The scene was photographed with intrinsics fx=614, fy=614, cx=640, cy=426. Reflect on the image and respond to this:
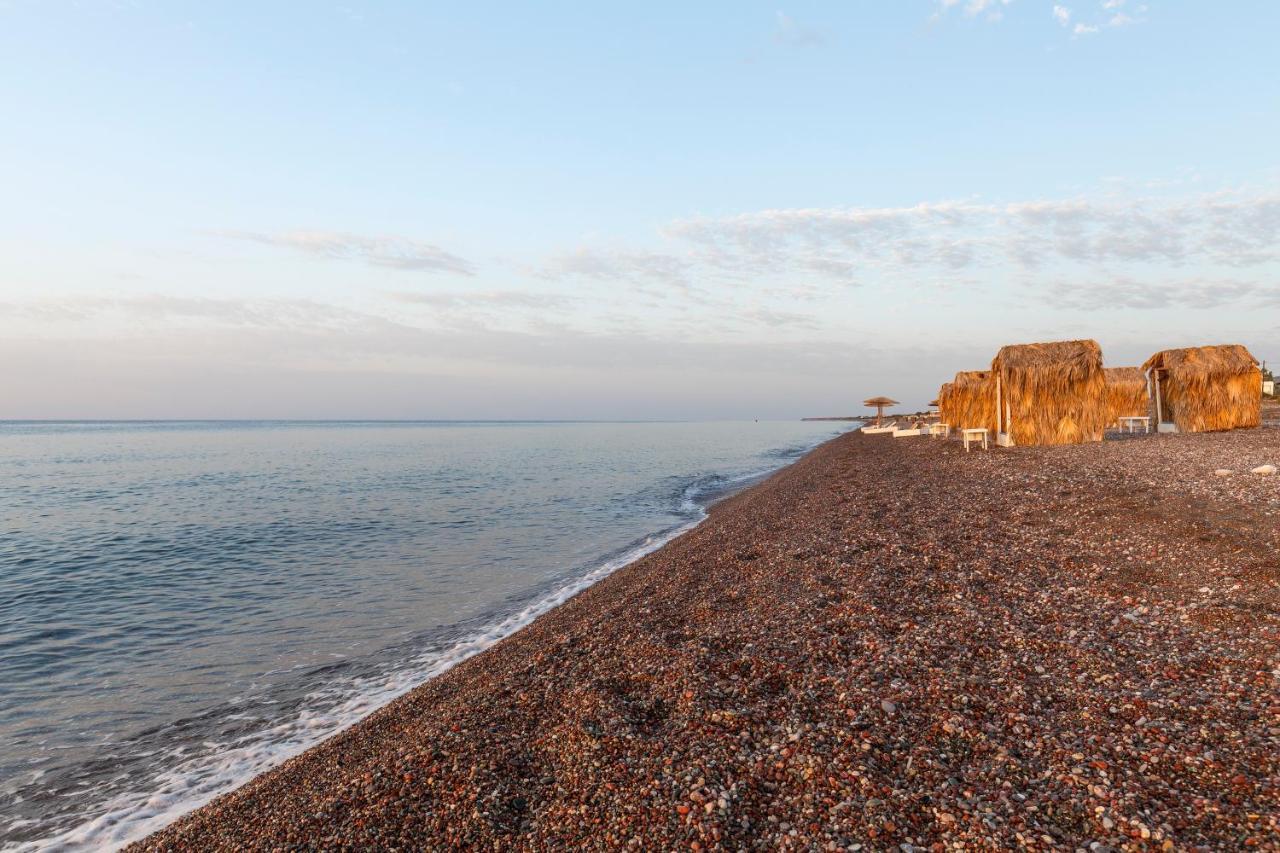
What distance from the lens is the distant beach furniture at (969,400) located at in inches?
1119

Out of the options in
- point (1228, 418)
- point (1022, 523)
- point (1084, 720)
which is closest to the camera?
point (1084, 720)

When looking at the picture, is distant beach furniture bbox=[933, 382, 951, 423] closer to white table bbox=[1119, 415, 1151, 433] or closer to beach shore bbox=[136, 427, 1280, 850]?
white table bbox=[1119, 415, 1151, 433]

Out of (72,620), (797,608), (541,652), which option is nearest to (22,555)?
(72,620)

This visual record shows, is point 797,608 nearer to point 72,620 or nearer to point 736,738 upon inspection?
point 736,738

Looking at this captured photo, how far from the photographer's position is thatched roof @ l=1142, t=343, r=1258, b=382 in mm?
22203

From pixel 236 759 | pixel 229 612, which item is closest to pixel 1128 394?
pixel 236 759

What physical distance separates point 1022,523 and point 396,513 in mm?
21117

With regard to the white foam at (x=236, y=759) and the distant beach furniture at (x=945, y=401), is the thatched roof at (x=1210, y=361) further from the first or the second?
the white foam at (x=236, y=759)

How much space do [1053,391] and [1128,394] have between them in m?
9.04

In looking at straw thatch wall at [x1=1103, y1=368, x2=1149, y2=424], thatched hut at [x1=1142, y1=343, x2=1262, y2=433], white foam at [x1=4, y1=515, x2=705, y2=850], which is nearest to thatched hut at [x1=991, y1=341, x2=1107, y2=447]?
thatched hut at [x1=1142, y1=343, x2=1262, y2=433]

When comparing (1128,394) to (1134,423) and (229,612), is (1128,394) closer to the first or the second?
(1134,423)

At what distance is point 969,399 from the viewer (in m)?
→ 30.3

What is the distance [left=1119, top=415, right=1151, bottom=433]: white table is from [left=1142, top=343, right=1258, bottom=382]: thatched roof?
2.29m

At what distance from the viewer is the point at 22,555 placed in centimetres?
1748
